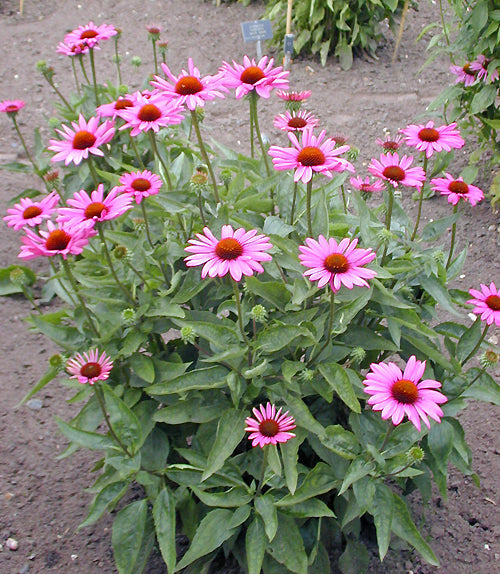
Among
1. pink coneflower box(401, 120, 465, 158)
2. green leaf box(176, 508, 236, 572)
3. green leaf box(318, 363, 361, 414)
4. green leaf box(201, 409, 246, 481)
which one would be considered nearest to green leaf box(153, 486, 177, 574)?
green leaf box(176, 508, 236, 572)

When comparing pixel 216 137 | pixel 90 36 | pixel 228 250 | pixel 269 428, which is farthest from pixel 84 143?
pixel 216 137

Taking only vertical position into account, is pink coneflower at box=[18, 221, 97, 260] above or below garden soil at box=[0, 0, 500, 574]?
above

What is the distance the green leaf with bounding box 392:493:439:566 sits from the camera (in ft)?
5.60

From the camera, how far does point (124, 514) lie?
181 centimetres

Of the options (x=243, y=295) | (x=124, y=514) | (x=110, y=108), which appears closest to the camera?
(x=124, y=514)

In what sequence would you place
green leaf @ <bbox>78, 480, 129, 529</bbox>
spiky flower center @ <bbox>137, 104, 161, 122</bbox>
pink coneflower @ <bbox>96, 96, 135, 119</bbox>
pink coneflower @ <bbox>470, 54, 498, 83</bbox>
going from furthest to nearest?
pink coneflower @ <bbox>470, 54, 498, 83</bbox> < pink coneflower @ <bbox>96, 96, 135, 119</bbox> < spiky flower center @ <bbox>137, 104, 161, 122</bbox> < green leaf @ <bbox>78, 480, 129, 529</bbox>

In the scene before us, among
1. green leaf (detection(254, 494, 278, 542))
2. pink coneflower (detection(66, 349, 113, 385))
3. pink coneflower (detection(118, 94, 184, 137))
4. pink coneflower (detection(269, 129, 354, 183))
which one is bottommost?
green leaf (detection(254, 494, 278, 542))

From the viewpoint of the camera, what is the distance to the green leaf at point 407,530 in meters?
1.71

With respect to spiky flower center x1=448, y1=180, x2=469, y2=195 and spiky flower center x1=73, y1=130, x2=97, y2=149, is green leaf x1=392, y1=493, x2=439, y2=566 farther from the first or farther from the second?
spiky flower center x1=73, y1=130, x2=97, y2=149

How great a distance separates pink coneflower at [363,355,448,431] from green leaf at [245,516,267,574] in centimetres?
49

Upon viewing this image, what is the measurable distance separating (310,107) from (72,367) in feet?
12.5

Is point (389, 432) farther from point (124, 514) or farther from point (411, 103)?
point (411, 103)

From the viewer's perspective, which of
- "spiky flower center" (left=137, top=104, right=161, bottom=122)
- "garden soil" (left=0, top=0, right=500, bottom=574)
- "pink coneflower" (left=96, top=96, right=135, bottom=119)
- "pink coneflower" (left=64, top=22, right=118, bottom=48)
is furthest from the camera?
"pink coneflower" (left=64, top=22, right=118, bottom=48)

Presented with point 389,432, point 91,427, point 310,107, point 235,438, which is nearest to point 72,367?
point 91,427
